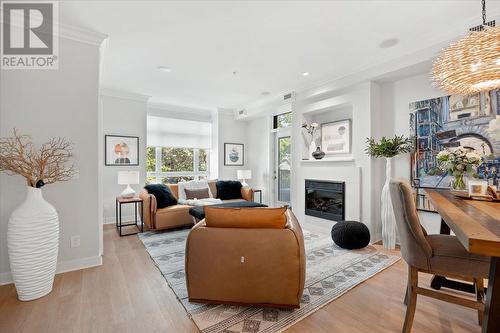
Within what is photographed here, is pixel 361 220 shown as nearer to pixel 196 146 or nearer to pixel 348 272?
pixel 348 272

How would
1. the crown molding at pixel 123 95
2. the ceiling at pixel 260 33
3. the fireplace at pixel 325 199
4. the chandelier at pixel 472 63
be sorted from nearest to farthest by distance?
the chandelier at pixel 472 63 → the ceiling at pixel 260 33 → the fireplace at pixel 325 199 → the crown molding at pixel 123 95

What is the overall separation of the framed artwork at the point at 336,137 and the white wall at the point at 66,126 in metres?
3.70

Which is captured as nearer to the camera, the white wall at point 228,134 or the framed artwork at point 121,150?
the framed artwork at point 121,150

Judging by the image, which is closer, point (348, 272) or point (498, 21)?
point (498, 21)

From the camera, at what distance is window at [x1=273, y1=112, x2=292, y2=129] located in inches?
228

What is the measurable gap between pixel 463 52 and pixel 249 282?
221cm

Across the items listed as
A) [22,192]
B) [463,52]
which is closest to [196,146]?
[22,192]

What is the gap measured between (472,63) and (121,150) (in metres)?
5.49

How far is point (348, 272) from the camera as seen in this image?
2.60 meters

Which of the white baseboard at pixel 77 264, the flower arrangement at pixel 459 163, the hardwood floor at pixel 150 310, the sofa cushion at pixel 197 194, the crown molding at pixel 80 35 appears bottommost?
the hardwood floor at pixel 150 310

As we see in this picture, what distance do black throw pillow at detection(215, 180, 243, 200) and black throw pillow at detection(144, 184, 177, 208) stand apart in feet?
4.16

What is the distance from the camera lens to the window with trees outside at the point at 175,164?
568cm
